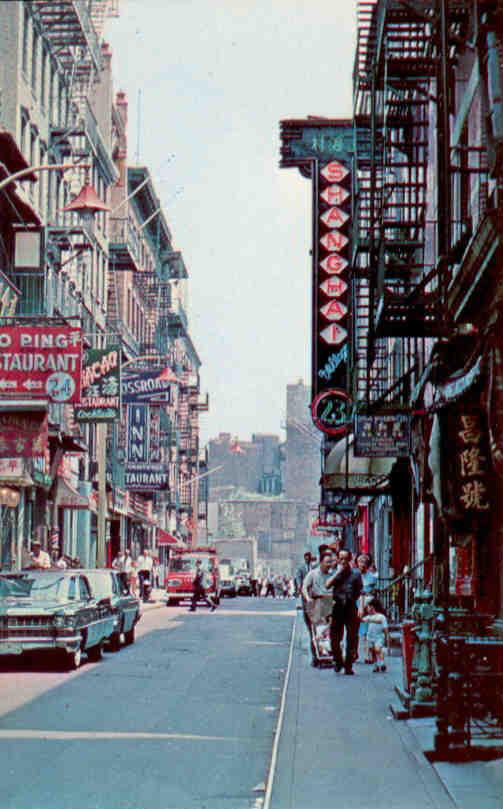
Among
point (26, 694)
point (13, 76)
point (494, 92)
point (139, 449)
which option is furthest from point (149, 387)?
point (494, 92)

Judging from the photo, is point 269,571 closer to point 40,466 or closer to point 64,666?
point 40,466

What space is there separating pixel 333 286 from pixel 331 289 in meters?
0.10

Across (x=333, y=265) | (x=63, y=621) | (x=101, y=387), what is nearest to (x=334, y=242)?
(x=333, y=265)

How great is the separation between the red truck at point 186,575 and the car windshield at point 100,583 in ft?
81.9

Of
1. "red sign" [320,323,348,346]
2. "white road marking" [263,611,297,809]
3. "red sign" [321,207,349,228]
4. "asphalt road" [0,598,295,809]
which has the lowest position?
"asphalt road" [0,598,295,809]

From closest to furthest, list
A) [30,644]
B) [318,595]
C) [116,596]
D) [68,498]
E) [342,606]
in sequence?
[30,644] < [342,606] < [318,595] < [116,596] < [68,498]

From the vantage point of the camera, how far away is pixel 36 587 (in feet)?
73.8

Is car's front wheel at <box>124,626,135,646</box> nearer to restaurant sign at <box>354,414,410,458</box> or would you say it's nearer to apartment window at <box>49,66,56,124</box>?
restaurant sign at <box>354,414,410,458</box>

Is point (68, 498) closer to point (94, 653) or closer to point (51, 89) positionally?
point (51, 89)

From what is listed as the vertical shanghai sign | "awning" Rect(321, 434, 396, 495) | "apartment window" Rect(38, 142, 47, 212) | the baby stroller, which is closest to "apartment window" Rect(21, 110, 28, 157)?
"apartment window" Rect(38, 142, 47, 212)

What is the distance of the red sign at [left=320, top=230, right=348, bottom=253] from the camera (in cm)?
3488

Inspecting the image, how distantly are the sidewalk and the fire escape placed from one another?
4.23 metres

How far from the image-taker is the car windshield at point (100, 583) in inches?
1017

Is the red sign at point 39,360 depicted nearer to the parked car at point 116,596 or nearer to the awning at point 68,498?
the parked car at point 116,596
